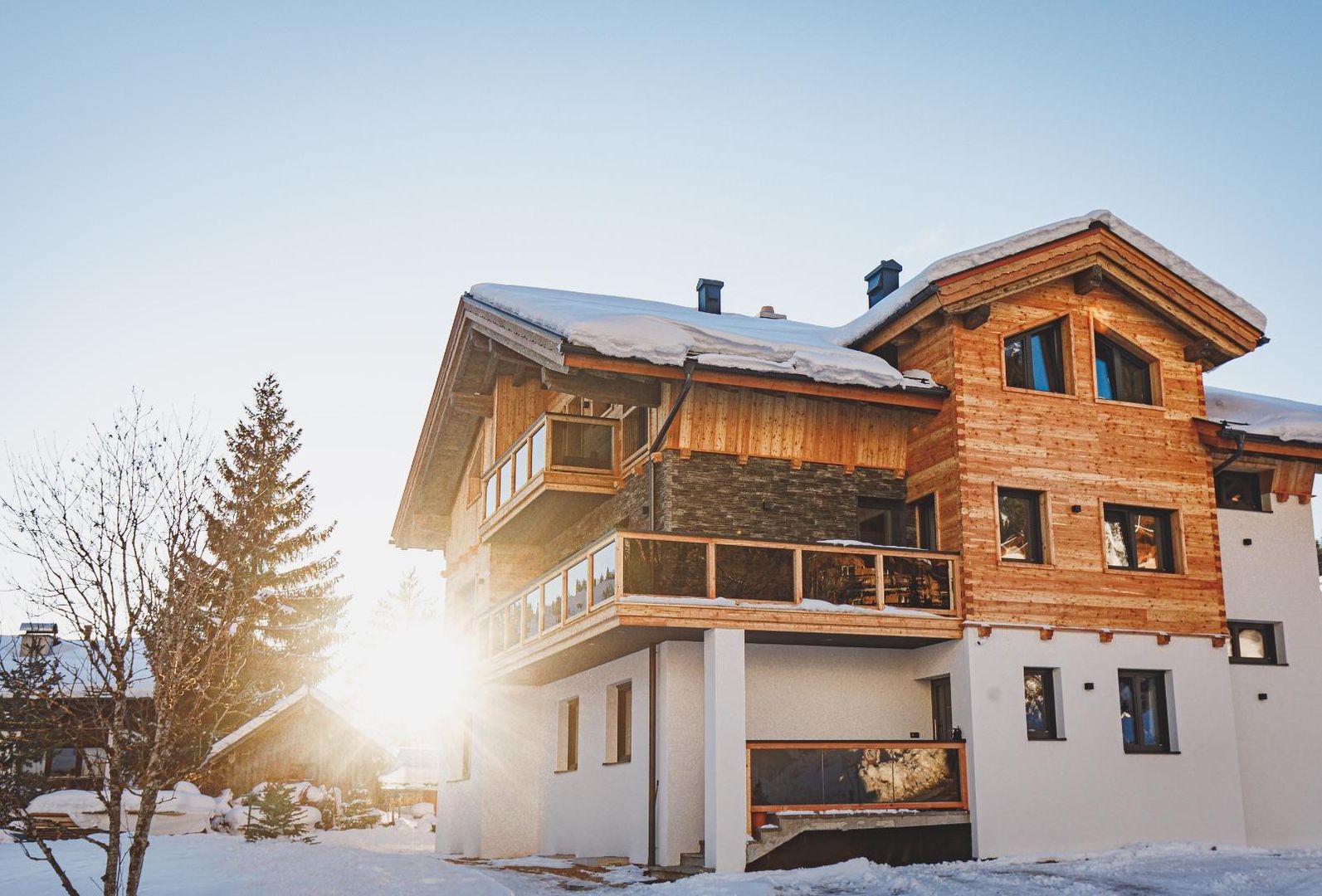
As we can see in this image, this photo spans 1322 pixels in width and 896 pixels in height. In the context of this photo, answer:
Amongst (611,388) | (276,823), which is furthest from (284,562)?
(611,388)

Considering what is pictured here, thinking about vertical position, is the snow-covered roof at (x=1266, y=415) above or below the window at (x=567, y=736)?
above

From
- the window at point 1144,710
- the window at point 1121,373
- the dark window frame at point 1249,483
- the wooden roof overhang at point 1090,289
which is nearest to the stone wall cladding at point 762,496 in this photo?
the wooden roof overhang at point 1090,289

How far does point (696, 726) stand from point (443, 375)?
10119 mm

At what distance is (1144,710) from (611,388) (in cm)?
924

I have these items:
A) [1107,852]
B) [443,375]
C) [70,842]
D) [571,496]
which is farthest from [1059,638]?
[70,842]

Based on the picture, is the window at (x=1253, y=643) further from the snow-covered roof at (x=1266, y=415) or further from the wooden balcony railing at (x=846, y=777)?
the wooden balcony railing at (x=846, y=777)

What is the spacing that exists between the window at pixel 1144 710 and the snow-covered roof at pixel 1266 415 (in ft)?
14.9

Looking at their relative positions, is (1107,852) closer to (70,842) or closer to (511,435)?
(511,435)

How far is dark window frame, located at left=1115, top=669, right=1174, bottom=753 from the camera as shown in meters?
17.5

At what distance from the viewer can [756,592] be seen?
52.9 feet

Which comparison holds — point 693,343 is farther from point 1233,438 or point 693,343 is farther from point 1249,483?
point 1249,483

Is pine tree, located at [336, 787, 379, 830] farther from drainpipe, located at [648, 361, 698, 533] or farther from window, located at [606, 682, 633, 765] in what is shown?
drainpipe, located at [648, 361, 698, 533]

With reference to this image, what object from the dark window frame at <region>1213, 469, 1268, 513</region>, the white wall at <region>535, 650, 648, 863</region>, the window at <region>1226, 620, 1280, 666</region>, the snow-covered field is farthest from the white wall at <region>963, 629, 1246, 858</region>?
the white wall at <region>535, 650, 648, 863</region>

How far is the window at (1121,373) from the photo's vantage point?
19219 mm
